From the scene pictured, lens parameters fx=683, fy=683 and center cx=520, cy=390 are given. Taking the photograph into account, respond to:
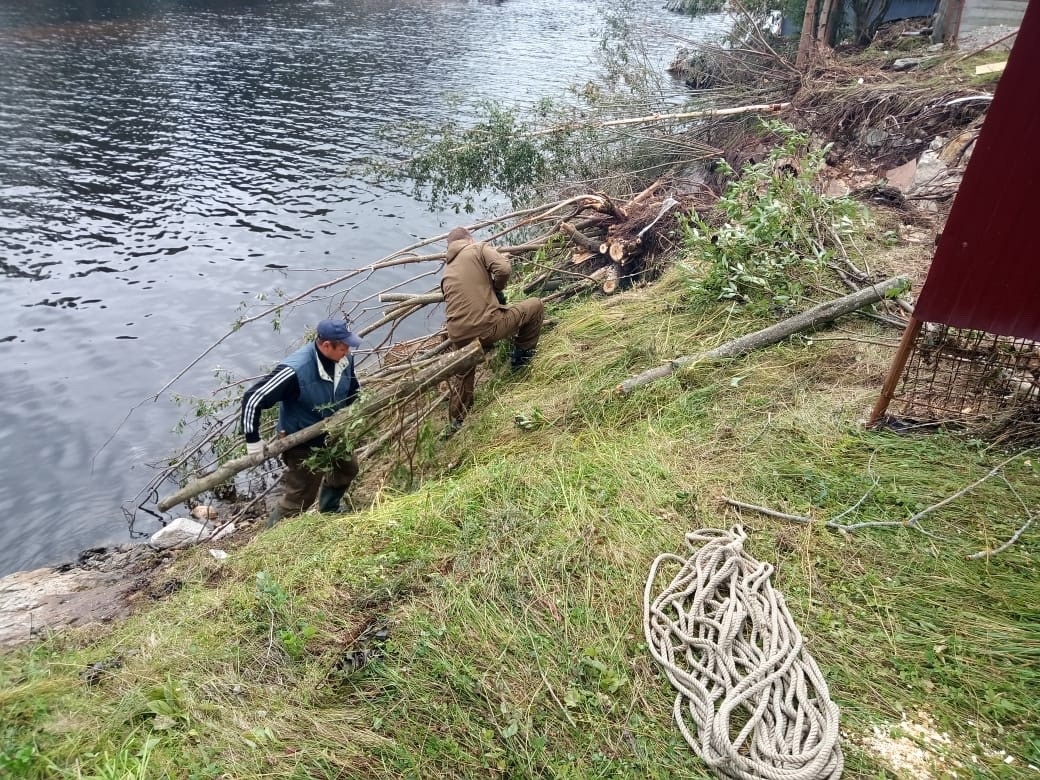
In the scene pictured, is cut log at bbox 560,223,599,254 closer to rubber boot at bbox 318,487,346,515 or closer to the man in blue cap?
the man in blue cap

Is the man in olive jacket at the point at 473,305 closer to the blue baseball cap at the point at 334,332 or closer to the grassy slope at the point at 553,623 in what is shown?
the blue baseball cap at the point at 334,332

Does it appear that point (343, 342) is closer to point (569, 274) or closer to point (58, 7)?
point (569, 274)

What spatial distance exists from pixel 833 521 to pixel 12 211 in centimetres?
1502

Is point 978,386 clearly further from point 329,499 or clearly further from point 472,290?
point 329,499

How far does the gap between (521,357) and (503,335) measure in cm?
49

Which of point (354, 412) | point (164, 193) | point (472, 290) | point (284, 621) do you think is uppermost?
point (472, 290)

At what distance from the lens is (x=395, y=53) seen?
24391 millimetres

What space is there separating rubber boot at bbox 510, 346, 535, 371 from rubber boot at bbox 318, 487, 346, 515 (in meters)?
2.07

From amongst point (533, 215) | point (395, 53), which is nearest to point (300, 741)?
point (533, 215)

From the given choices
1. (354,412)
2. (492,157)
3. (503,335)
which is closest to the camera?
(354,412)

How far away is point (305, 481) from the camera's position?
18.6ft

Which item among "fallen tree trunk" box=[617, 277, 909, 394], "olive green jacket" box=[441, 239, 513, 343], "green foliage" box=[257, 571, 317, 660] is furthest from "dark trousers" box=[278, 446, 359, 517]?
"fallen tree trunk" box=[617, 277, 909, 394]

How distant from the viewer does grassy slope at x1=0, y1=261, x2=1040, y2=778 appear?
2832 millimetres

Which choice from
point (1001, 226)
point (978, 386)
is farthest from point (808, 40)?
point (1001, 226)
